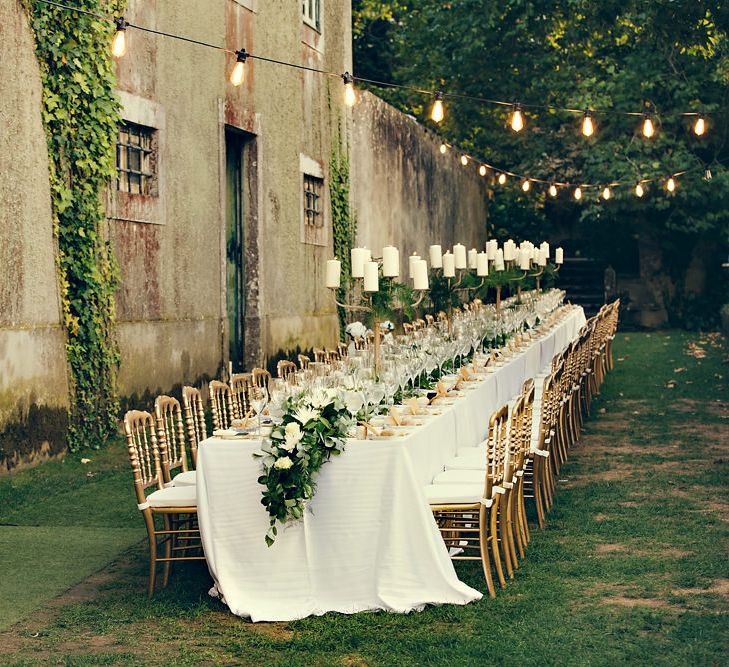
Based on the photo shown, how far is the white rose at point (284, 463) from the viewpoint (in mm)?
5277

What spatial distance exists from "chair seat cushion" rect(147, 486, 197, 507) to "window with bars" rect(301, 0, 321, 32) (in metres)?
10.7

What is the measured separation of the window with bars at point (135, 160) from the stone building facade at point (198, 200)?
0.02 meters

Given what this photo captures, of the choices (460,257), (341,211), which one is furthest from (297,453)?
(341,211)

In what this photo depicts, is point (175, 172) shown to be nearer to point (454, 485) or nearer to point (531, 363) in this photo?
point (531, 363)

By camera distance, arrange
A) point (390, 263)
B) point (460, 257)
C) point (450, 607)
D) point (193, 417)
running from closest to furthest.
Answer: point (450, 607) < point (193, 417) < point (390, 263) < point (460, 257)

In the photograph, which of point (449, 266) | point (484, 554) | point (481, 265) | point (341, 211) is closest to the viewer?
point (484, 554)

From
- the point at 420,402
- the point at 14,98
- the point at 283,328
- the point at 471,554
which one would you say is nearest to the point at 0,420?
the point at 14,98

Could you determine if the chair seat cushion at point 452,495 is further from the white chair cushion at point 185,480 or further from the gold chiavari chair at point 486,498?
the white chair cushion at point 185,480

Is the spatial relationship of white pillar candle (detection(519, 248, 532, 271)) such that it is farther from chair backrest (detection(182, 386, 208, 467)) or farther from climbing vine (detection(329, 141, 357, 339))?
chair backrest (detection(182, 386, 208, 467))

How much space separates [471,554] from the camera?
6531 mm

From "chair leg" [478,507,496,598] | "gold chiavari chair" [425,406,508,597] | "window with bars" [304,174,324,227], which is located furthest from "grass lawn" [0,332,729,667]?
"window with bars" [304,174,324,227]

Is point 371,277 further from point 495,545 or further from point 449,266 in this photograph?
point 449,266

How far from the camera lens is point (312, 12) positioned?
1602 centimetres

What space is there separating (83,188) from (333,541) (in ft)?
17.2
